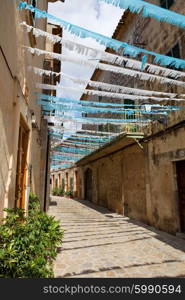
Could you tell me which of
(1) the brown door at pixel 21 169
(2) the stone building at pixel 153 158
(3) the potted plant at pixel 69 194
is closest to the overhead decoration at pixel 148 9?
(1) the brown door at pixel 21 169

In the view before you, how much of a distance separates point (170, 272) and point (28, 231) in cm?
297

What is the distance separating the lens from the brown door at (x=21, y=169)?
452 centimetres

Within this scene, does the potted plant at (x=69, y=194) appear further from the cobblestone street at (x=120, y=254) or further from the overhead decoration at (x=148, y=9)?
the overhead decoration at (x=148, y=9)

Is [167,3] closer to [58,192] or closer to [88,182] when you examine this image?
[88,182]

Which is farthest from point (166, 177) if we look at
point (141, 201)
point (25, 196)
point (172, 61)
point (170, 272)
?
point (25, 196)

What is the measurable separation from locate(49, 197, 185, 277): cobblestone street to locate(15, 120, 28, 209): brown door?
1668 mm

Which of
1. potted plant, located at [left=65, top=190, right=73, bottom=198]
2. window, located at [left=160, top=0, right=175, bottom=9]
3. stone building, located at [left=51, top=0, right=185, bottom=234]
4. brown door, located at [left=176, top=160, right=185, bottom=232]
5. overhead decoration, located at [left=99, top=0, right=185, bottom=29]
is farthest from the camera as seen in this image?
potted plant, located at [left=65, top=190, right=73, bottom=198]

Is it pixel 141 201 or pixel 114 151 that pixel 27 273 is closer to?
pixel 141 201

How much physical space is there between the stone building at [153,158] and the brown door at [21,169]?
4894 mm

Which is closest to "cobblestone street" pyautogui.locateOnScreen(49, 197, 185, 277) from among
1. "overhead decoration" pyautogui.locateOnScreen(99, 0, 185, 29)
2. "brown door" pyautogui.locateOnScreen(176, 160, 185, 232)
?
"brown door" pyautogui.locateOnScreen(176, 160, 185, 232)

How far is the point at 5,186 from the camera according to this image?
3.12 metres

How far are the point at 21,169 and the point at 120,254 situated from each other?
330 cm

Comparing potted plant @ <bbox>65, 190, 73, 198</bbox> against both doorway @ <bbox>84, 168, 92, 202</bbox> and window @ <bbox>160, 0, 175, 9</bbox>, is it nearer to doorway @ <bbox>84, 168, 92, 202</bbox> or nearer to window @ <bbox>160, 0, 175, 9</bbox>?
doorway @ <bbox>84, 168, 92, 202</bbox>

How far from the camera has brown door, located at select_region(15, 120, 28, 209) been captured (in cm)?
452
